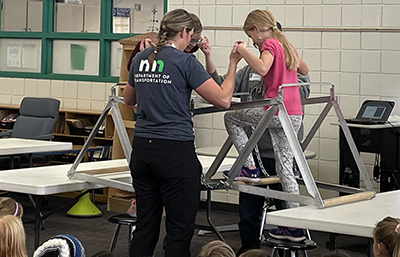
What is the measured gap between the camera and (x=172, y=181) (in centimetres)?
315

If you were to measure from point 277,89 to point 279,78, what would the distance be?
60mm

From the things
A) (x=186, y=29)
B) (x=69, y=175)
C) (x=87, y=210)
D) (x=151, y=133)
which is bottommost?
(x=87, y=210)

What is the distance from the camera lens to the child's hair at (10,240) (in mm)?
2219

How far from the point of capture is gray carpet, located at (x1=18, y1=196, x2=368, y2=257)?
5235 mm

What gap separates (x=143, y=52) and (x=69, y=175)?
39.8 inches

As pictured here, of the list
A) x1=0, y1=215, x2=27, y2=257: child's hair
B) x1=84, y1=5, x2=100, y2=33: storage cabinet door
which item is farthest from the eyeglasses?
x1=84, y1=5, x2=100, y2=33: storage cabinet door

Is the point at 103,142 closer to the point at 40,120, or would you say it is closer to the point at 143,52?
the point at 40,120

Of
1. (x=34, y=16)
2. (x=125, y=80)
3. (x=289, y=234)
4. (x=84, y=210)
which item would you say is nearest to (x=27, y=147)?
(x=84, y=210)

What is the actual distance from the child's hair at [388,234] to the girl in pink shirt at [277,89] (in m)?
0.91

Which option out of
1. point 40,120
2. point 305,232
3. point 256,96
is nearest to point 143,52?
point 256,96

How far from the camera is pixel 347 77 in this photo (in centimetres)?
619

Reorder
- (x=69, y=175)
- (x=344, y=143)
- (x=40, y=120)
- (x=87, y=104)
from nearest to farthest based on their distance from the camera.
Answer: (x=69, y=175) → (x=344, y=143) → (x=40, y=120) → (x=87, y=104)

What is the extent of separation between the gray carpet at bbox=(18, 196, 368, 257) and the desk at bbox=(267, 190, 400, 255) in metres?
2.14

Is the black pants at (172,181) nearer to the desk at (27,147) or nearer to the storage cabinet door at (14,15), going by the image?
the desk at (27,147)
